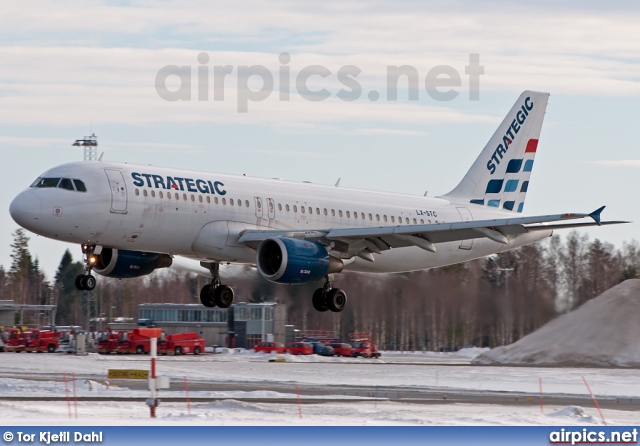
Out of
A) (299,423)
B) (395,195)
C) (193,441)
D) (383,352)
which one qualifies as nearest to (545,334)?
(395,195)

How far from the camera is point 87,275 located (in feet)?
129

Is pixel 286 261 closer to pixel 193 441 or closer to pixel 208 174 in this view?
pixel 208 174

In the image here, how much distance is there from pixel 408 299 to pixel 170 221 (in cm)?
2163

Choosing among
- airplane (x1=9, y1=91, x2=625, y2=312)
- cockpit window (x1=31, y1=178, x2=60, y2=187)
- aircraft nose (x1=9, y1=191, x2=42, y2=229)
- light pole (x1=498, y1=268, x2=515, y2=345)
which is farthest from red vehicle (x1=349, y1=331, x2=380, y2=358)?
aircraft nose (x1=9, y1=191, x2=42, y2=229)

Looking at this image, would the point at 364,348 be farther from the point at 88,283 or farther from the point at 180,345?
the point at 88,283

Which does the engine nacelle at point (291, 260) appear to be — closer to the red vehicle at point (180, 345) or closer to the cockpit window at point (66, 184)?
the cockpit window at point (66, 184)

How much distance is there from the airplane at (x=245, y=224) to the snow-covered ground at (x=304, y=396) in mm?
4751

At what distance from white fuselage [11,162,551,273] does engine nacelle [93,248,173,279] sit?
267cm

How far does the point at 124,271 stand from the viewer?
1703 inches

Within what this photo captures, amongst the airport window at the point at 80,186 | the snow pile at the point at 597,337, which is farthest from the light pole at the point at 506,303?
the airport window at the point at 80,186

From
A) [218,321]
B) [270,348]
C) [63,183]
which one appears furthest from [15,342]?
[63,183]

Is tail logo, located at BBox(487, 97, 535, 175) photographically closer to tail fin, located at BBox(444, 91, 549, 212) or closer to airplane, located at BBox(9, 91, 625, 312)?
tail fin, located at BBox(444, 91, 549, 212)

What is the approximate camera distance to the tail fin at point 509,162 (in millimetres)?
52812

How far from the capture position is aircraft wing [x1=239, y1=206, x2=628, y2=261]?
135 ft
